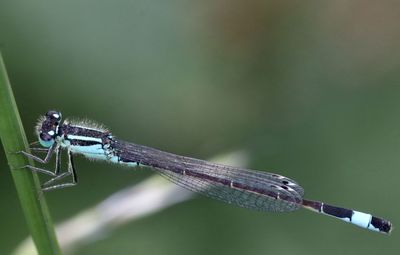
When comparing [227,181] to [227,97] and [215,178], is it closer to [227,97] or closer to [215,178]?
[215,178]

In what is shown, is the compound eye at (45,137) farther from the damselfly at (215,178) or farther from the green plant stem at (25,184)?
the green plant stem at (25,184)

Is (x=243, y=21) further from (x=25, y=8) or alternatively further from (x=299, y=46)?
(x=25, y=8)

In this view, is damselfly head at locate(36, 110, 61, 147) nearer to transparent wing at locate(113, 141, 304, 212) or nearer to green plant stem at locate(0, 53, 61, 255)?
transparent wing at locate(113, 141, 304, 212)

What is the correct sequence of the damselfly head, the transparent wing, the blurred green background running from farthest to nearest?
the blurred green background
the transparent wing
the damselfly head

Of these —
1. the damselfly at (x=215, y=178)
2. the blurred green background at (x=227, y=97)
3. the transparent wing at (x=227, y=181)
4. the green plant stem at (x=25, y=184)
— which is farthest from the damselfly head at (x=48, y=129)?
the green plant stem at (x=25, y=184)

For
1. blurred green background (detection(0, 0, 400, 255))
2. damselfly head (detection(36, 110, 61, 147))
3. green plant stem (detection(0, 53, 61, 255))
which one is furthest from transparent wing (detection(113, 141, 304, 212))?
green plant stem (detection(0, 53, 61, 255))

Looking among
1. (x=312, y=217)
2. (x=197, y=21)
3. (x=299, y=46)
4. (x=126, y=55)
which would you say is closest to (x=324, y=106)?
(x=299, y=46)
